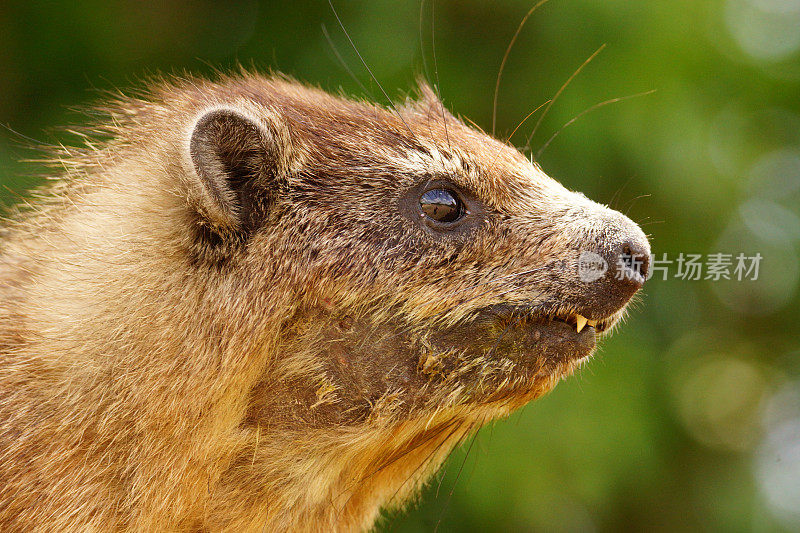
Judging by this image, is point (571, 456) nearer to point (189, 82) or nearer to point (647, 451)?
point (647, 451)

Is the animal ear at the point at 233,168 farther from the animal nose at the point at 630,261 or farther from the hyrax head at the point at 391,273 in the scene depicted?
the animal nose at the point at 630,261

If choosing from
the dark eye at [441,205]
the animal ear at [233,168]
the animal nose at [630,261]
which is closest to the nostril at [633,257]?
the animal nose at [630,261]

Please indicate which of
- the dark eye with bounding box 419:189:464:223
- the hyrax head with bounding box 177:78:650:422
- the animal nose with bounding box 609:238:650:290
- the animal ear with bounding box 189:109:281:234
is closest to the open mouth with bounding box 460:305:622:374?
the hyrax head with bounding box 177:78:650:422

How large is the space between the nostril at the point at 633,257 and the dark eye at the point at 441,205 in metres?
0.57

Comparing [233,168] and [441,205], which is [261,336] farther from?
[441,205]

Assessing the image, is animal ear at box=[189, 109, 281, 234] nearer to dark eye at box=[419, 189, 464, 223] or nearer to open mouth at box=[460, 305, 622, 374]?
dark eye at box=[419, 189, 464, 223]

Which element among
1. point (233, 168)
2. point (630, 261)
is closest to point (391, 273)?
point (233, 168)

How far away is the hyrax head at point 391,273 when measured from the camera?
257 centimetres

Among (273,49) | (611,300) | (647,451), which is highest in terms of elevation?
(273,49)

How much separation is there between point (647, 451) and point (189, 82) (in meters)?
4.10

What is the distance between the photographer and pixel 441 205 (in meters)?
2.72

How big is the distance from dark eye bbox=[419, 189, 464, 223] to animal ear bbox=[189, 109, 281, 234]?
0.53 meters

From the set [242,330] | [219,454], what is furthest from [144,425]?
[242,330]

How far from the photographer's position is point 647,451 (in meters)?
5.58
